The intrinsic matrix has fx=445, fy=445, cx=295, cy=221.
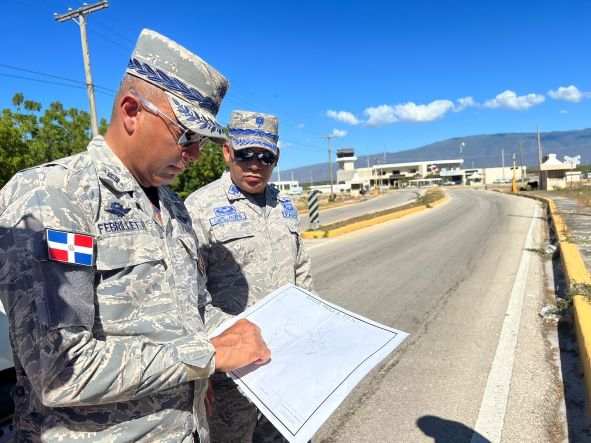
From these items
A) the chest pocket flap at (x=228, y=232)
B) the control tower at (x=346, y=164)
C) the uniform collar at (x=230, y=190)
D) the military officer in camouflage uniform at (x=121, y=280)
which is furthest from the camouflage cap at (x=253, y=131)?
the control tower at (x=346, y=164)

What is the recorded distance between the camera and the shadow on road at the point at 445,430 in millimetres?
2709

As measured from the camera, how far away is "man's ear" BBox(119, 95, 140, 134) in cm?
118

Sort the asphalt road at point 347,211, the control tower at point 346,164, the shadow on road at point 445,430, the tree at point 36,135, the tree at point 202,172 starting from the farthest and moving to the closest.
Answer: the control tower at point 346,164 < the tree at point 202,172 < the asphalt road at point 347,211 < the tree at point 36,135 < the shadow on road at point 445,430

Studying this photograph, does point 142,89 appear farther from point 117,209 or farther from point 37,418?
point 37,418

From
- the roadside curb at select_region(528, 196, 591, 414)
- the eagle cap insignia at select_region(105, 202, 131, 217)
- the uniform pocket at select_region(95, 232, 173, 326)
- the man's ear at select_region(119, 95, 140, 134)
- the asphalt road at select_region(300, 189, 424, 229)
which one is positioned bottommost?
the asphalt road at select_region(300, 189, 424, 229)

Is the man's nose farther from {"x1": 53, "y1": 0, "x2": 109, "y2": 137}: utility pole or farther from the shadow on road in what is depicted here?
{"x1": 53, "y1": 0, "x2": 109, "y2": 137}: utility pole

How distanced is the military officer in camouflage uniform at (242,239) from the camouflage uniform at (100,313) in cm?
78

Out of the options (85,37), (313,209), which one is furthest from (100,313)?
(85,37)

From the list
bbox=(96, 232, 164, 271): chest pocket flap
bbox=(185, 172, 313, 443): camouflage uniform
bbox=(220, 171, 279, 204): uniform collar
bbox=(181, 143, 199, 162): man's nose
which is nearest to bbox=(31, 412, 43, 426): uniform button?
bbox=(96, 232, 164, 271): chest pocket flap

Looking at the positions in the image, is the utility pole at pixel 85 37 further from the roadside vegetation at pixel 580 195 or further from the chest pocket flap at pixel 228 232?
the roadside vegetation at pixel 580 195

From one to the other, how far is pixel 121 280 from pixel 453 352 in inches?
144

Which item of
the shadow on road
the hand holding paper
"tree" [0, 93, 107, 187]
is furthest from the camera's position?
"tree" [0, 93, 107, 187]

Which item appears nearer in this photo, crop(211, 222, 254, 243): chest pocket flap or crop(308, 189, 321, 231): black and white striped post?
crop(211, 222, 254, 243): chest pocket flap

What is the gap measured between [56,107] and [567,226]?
66.2ft
